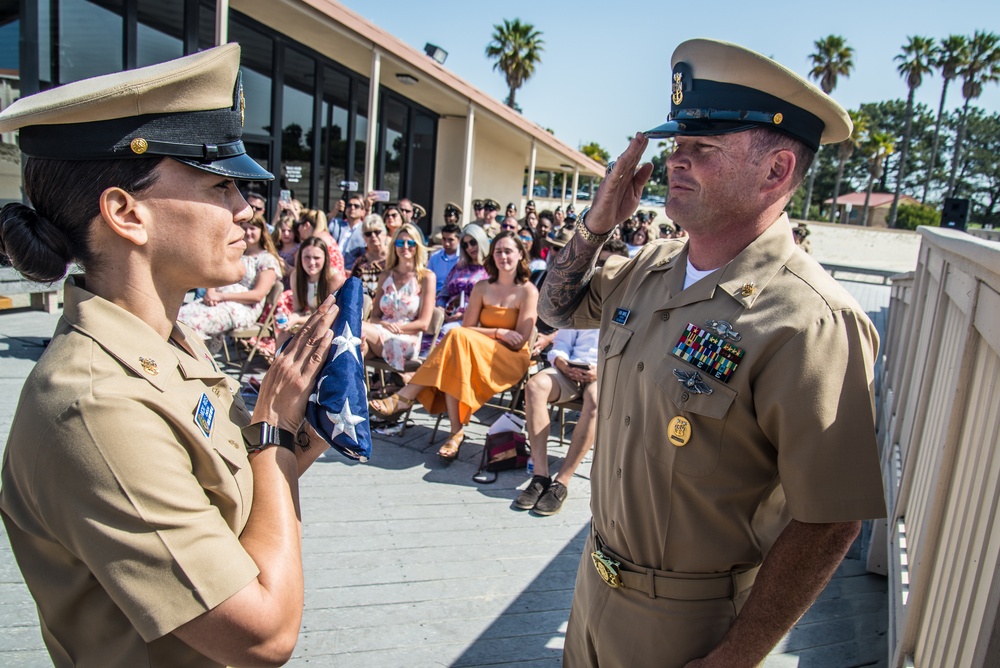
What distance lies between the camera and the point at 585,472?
518 cm

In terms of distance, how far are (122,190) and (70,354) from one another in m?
0.32

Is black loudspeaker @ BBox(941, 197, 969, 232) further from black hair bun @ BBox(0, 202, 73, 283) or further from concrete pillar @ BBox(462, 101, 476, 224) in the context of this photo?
black hair bun @ BBox(0, 202, 73, 283)

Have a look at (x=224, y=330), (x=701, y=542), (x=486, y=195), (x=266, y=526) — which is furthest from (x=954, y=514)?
(x=486, y=195)

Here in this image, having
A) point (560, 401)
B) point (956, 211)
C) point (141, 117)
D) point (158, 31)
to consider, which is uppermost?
point (158, 31)

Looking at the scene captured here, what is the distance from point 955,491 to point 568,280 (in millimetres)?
1255

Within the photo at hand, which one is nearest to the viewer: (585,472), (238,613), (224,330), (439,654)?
(238,613)

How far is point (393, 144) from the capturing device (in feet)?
55.8

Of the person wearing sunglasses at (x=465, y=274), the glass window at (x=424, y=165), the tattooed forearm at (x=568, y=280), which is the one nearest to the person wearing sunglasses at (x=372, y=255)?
the person wearing sunglasses at (x=465, y=274)

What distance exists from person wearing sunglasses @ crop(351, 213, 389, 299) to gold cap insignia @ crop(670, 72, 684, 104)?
18.8 ft

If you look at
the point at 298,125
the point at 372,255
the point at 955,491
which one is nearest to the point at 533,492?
the point at 955,491

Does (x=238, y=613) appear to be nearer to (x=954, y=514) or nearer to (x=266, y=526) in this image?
(x=266, y=526)

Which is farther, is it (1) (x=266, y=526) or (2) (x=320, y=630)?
(2) (x=320, y=630)

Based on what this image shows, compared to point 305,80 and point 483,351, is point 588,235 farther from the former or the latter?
point 305,80

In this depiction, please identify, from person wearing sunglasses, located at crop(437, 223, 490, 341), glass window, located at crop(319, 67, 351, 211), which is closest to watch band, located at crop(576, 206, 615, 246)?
person wearing sunglasses, located at crop(437, 223, 490, 341)
